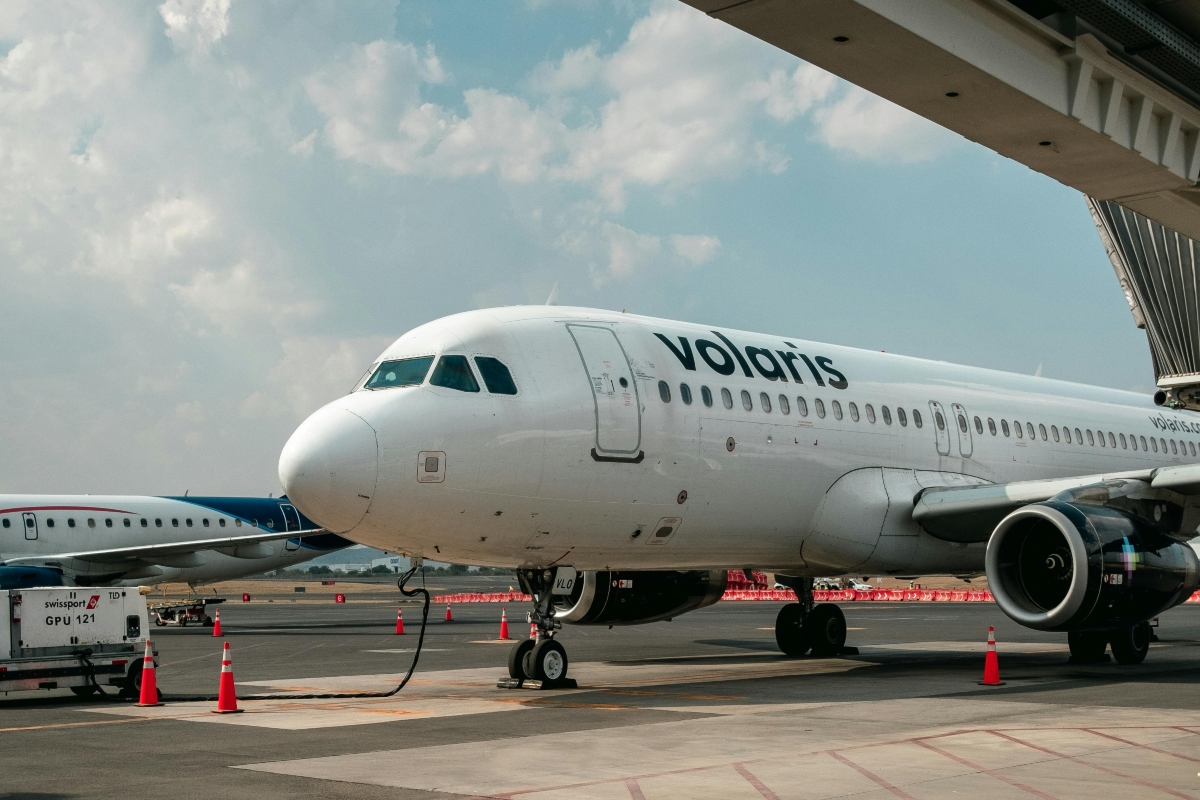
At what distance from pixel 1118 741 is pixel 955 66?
5.42 m

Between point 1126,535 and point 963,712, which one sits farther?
point 1126,535

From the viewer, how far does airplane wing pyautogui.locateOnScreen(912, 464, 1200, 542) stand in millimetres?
15352

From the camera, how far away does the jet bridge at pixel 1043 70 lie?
7.38 metres

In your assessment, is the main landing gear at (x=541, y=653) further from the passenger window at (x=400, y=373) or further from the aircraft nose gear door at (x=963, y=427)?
the aircraft nose gear door at (x=963, y=427)

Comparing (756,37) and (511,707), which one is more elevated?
(756,37)

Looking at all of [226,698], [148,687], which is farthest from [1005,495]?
[148,687]

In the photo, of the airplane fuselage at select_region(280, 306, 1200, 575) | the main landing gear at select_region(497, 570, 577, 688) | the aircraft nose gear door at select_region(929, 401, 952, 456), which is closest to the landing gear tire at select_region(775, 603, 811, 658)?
the airplane fuselage at select_region(280, 306, 1200, 575)

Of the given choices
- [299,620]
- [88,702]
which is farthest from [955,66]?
[299,620]

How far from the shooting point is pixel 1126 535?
14398mm

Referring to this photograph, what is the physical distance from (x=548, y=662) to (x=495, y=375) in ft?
11.4

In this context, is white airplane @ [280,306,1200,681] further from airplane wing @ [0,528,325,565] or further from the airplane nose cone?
airplane wing @ [0,528,325,565]

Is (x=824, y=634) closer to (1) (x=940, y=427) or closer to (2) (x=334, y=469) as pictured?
(1) (x=940, y=427)

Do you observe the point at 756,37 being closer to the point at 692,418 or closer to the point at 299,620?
the point at 692,418

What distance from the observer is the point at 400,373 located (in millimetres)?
13797
